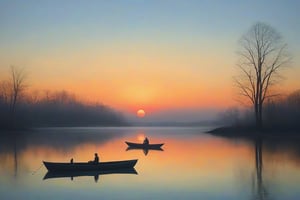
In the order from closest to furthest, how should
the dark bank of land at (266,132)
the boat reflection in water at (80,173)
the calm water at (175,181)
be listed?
1. the calm water at (175,181)
2. the boat reflection in water at (80,173)
3. the dark bank of land at (266,132)

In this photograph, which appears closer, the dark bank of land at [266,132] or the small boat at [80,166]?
the small boat at [80,166]

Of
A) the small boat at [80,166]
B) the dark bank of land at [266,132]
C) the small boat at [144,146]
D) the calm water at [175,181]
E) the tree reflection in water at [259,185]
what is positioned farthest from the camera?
the dark bank of land at [266,132]

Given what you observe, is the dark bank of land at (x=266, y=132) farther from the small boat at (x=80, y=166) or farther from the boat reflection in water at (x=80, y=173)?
the small boat at (x=80, y=166)

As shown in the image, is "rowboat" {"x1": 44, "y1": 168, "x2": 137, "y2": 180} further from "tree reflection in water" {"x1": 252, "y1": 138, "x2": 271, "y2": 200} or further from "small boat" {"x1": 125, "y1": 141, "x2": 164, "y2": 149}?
"small boat" {"x1": 125, "y1": 141, "x2": 164, "y2": 149}

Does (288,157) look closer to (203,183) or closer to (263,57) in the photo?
(203,183)

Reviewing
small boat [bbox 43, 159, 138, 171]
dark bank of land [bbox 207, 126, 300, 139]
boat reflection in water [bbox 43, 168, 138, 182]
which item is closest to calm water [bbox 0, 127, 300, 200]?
boat reflection in water [bbox 43, 168, 138, 182]

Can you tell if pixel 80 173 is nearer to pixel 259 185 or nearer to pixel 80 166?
pixel 80 166

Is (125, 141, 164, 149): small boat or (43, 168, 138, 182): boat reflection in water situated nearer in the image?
(43, 168, 138, 182): boat reflection in water

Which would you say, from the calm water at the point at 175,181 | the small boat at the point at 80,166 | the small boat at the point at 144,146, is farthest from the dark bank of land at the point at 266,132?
the small boat at the point at 80,166

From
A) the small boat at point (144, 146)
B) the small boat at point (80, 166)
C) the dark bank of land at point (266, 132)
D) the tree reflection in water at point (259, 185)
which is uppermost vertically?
the dark bank of land at point (266, 132)

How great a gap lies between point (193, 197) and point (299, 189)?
5.50m

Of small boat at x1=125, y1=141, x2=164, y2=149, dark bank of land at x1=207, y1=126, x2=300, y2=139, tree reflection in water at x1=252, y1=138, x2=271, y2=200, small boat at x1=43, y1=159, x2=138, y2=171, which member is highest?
dark bank of land at x1=207, y1=126, x2=300, y2=139

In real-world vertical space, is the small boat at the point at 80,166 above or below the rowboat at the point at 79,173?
above

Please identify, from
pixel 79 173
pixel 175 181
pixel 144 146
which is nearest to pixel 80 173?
pixel 79 173
